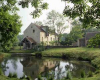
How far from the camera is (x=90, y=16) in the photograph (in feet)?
33.8

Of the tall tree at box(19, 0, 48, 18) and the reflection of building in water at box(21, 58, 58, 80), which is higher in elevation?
the tall tree at box(19, 0, 48, 18)

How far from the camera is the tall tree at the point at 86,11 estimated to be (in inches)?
388

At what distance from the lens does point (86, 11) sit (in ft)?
34.3

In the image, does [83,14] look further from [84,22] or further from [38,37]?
[38,37]

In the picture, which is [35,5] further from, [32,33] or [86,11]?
[32,33]

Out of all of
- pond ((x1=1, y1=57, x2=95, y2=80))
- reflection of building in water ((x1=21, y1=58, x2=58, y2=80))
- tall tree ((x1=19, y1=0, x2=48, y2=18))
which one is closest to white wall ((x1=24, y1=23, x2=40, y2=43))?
reflection of building in water ((x1=21, y1=58, x2=58, y2=80))

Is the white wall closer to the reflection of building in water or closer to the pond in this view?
the reflection of building in water

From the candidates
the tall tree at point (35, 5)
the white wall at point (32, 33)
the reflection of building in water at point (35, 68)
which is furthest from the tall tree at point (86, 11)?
the white wall at point (32, 33)

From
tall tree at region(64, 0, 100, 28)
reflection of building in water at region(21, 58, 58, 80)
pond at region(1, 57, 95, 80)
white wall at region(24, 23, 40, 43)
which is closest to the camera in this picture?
tall tree at region(64, 0, 100, 28)

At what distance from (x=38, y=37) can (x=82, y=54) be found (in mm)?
25761

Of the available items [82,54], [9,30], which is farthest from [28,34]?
[9,30]

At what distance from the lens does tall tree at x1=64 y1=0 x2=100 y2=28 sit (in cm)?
985

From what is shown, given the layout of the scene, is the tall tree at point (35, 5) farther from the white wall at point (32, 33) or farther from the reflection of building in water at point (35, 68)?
the white wall at point (32, 33)

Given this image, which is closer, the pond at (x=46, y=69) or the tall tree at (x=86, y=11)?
the tall tree at (x=86, y=11)
